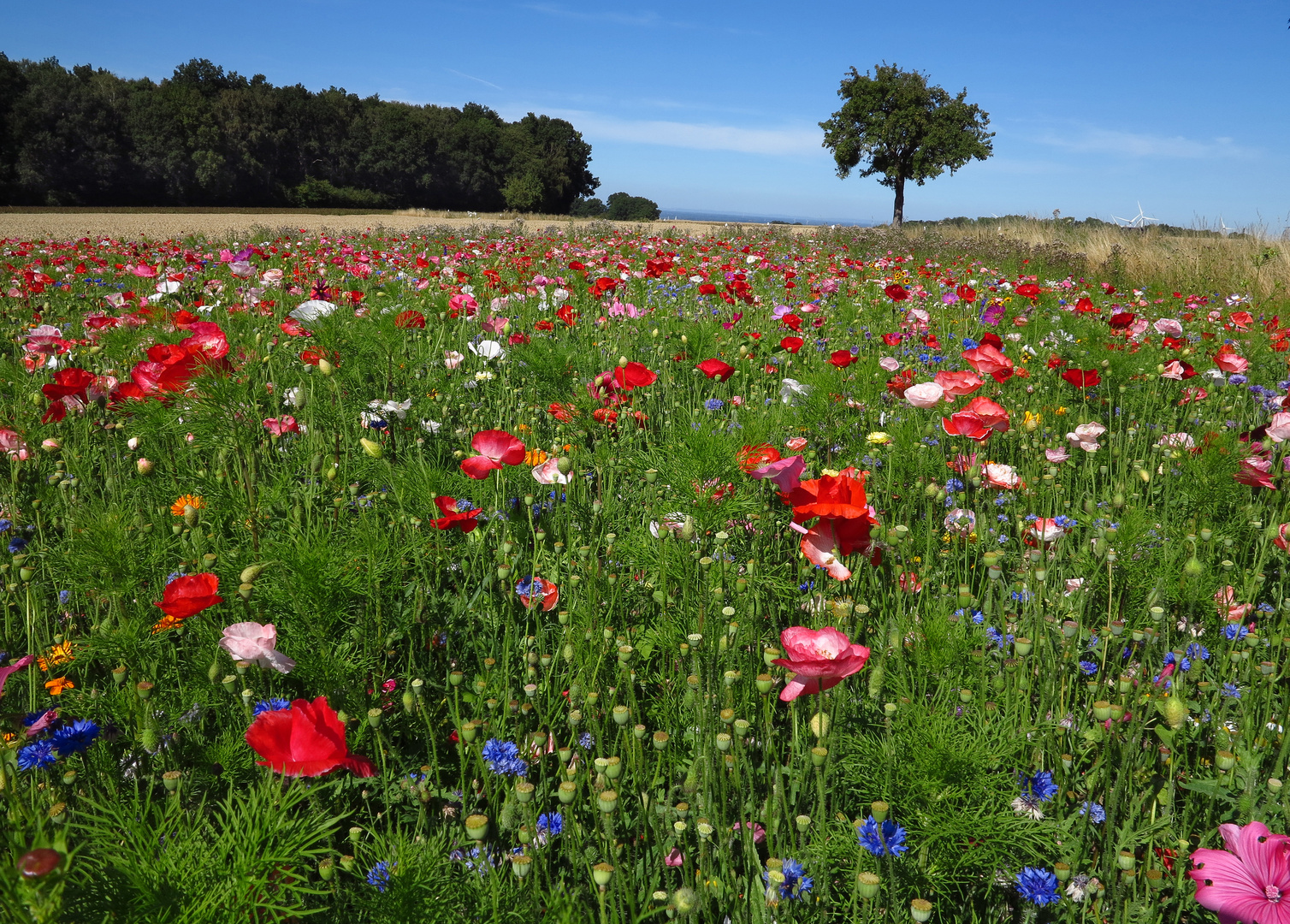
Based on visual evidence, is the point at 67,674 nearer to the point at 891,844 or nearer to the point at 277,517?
the point at 277,517

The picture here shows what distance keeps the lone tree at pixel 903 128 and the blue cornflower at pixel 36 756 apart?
37702 mm

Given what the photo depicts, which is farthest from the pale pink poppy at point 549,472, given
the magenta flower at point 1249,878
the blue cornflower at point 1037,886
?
the magenta flower at point 1249,878

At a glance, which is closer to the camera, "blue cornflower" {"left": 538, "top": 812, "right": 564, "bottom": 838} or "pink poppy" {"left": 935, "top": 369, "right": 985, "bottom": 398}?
"blue cornflower" {"left": 538, "top": 812, "right": 564, "bottom": 838}

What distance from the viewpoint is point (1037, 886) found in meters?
1.13

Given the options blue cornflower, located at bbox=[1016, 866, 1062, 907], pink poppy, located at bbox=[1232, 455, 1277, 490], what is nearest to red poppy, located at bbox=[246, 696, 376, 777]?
blue cornflower, located at bbox=[1016, 866, 1062, 907]

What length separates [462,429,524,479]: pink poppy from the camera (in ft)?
6.67

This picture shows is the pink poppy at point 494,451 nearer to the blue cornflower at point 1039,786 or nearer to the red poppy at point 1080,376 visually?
the blue cornflower at point 1039,786

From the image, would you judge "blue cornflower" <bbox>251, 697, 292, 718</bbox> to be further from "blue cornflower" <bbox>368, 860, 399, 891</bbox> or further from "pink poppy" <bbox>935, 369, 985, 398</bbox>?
"pink poppy" <bbox>935, 369, 985, 398</bbox>

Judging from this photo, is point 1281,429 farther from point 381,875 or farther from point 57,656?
point 57,656

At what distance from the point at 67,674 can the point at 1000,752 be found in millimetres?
1944

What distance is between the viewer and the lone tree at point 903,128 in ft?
110

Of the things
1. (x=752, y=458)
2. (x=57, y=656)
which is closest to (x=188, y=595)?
(x=57, y=656)

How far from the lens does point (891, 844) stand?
1083 millimetres

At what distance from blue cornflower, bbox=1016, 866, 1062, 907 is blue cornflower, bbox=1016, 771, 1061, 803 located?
15 cm
